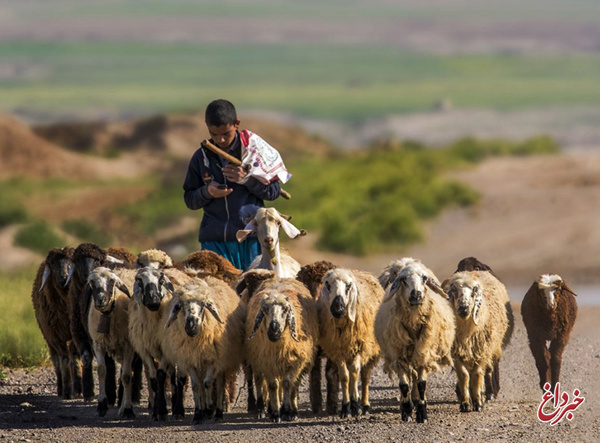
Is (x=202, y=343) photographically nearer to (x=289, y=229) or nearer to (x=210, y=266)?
(x=210, y=266)

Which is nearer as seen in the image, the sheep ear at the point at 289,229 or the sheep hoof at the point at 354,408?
the sheep hoof at the point at 354,408

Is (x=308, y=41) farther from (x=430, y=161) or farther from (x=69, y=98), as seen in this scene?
(x=430, y=161)

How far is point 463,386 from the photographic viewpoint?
13.5 m

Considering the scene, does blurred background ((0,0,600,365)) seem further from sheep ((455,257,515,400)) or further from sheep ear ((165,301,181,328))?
sheep ((455,257,515,400))

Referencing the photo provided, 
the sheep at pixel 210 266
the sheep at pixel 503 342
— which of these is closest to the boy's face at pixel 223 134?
the sheep at pixel 210 266

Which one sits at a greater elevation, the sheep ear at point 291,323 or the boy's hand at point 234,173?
the boy's hand at point 234,173

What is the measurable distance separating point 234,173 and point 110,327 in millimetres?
1944

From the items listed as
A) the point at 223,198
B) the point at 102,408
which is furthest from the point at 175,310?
the point at 223,198

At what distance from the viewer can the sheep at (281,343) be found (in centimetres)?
1295

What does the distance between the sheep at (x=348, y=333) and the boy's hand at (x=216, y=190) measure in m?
1.37

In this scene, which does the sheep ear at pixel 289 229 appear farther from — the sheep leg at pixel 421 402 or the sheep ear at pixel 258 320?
the sheep leg at pixel 421 402

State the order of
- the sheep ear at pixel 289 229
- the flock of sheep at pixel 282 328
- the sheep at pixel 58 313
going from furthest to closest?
the sheep at pixel 58 313 < the sheep ear at pixel 289 229 < the flock of sheep at pixel 282 328

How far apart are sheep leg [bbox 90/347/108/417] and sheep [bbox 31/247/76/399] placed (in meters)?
1.32

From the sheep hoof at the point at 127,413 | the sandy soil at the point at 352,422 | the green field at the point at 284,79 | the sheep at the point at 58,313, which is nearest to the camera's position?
the sandy soil at the point at 352,422
